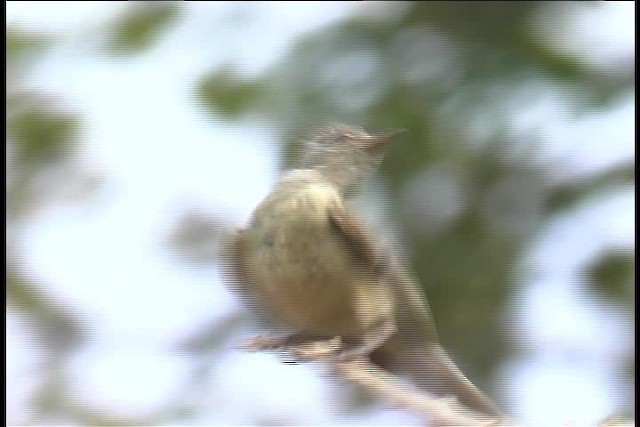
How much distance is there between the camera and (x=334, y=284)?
1.91ft

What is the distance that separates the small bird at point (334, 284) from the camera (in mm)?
578

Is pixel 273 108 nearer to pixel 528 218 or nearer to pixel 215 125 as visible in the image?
pixel 215 125

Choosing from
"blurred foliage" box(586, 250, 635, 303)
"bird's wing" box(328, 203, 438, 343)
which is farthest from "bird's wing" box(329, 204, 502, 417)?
"blurred foliage" box(586, 250, 635, 303)

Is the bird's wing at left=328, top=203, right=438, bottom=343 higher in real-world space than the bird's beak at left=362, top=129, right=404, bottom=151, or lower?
lower

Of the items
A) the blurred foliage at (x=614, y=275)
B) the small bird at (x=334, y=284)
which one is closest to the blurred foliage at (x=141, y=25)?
the small bird at (x=334, y=284)

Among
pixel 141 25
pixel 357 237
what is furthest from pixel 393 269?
pixel 141 25

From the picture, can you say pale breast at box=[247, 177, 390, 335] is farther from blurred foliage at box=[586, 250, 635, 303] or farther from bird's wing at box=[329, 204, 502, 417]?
blurred foliage at box=[586, 250, 635, 303]

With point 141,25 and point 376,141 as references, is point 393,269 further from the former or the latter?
point 141,25

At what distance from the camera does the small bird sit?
0.58m

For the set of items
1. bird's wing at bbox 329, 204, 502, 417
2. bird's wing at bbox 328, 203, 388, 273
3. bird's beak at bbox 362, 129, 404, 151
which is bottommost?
bird's wing at bbox 329, 204, 502, 417

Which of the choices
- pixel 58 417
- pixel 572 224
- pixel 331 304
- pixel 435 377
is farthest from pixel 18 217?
pixel 572 224

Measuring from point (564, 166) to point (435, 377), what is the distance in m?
0.25

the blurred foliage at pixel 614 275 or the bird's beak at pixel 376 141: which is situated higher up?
the bird's beak at pixel 376 141

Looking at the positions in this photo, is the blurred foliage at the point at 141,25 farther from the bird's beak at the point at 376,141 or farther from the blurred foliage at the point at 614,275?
the blurred foliage at the point at 614,275
